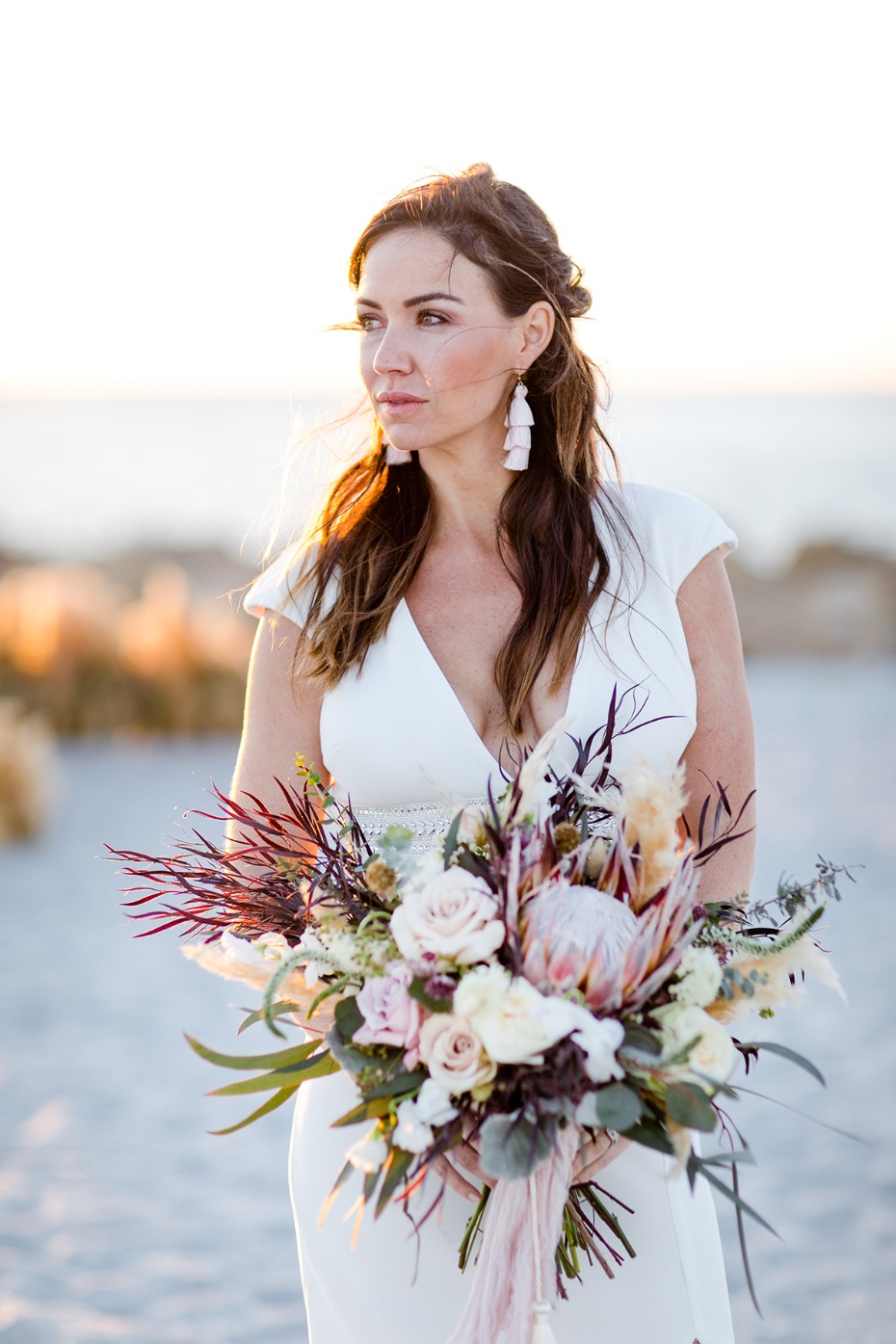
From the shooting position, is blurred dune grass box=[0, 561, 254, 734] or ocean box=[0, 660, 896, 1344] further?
blurred dune grass box=[0, 561, 254, 734]

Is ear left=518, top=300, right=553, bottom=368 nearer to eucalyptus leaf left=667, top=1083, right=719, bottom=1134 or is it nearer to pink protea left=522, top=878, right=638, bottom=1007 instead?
pink protea left=522, top=878, right=638, bottom=1007

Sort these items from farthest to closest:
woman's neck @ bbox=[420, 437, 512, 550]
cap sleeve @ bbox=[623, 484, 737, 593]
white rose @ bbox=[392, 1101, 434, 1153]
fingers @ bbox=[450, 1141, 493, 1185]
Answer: woman's neck @ bbox=[420, 437, 512, 550] < cap sleeve @ bbox=[623, 484, 737, 593] < fingers @ bbox=[450, 1141, 493, 1185] < white rose @ bbox=[392, 1101, 434, 1153]

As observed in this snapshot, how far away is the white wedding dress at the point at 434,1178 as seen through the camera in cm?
215

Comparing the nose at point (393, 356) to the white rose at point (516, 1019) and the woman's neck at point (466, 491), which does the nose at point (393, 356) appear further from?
the white rose at point (516, 1019)

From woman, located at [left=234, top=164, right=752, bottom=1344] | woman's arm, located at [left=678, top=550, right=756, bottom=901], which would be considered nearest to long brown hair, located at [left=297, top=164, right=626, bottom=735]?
woman, located at [left=234, top=164, right=752, bottom=1344]

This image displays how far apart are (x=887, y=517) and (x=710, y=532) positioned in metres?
29.1

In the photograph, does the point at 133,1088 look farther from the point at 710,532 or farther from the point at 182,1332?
the point at 710,532

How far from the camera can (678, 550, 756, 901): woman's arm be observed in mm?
2312

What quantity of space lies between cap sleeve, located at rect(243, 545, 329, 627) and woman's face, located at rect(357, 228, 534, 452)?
37cm

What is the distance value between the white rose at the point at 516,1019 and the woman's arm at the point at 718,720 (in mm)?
865

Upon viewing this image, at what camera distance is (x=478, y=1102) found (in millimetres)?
1586

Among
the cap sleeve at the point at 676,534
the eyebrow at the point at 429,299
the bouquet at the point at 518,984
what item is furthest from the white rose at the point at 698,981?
the eyebrow at the point at 429,299

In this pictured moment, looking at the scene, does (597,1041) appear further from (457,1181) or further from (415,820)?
(415,820)

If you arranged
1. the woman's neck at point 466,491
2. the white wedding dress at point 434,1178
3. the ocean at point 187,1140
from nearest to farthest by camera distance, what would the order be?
1. the white wedding dress at point 434,1178
2. the woman's neck at point 466,491
3. the ocean at point 187,1140
